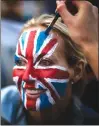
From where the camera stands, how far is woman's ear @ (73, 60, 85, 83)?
151 cm

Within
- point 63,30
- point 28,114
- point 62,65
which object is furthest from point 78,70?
point 28,114

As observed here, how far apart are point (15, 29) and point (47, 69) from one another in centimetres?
20

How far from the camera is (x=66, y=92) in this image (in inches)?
60.9

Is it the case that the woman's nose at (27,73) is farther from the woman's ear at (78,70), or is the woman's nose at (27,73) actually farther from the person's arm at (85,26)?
the person's arm at (85,26)

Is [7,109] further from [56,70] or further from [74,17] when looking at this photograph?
[74,17]

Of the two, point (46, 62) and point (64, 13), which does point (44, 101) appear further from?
point (64, 13)

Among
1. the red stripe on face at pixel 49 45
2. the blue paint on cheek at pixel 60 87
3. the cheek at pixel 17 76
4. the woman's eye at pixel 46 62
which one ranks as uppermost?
the red stripe on face at pixel 49 45

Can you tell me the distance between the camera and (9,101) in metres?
1.60

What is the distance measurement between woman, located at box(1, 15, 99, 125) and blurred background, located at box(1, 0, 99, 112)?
0.03 metres

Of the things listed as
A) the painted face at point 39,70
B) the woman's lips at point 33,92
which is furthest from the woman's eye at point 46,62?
the woman's lips at point 33,92

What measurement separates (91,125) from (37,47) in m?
0.37

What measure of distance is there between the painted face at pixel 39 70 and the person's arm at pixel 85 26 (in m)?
0.22

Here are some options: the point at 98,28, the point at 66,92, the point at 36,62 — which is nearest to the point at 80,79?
the point at 66,92

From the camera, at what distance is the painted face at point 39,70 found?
152 cm
